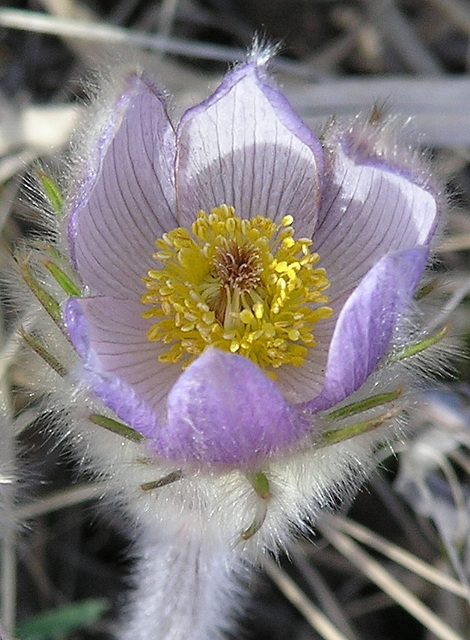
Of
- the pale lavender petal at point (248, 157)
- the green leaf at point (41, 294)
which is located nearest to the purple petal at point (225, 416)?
the green leaf at point (41, 294)

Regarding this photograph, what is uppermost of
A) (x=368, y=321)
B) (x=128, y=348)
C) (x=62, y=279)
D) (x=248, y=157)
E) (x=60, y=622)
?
(x=248, y=157)

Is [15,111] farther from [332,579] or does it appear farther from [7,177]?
[332,579]

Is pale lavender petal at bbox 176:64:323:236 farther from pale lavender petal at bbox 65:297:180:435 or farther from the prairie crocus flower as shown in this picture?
pale lavender petal at bbox 65:297:180:435

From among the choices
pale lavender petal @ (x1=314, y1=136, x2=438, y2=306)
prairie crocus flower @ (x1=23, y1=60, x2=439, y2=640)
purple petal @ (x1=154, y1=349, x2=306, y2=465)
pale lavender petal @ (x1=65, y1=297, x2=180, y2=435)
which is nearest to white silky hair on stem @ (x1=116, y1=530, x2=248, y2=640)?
prairie crocus flower @ (x1=23, y1=60, x2=439, y2=640)

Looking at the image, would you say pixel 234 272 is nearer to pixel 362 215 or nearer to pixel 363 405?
pixel 362 215

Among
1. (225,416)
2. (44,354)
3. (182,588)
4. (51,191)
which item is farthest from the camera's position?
(182,588)

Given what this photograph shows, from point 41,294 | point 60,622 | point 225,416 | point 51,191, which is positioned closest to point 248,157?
point 51,191

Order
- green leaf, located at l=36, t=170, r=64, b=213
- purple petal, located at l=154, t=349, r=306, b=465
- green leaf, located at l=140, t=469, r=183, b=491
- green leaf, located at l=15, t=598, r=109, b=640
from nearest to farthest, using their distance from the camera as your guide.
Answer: purple petal, located at l=154, t=349, r=306, b=465 < green leaf, located at l=140, t=469, r=183, b=491 < green leaf, located at l=36, t=170, r=64, b=213 < green leaf, located at l=15, t=598, r=109, b=640

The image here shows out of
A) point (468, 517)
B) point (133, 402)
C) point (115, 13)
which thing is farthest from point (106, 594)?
point (115, 13)
